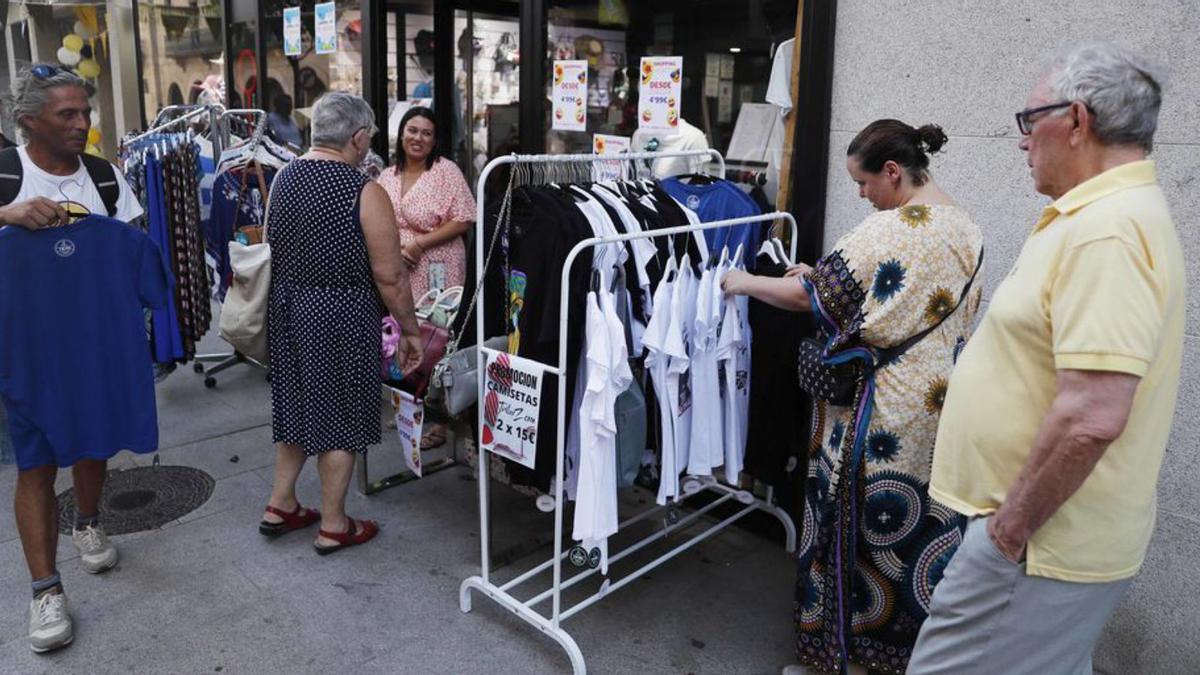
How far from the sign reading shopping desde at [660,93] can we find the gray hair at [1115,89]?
2717 millimetres

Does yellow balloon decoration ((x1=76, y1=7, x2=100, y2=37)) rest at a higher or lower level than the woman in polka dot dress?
higher

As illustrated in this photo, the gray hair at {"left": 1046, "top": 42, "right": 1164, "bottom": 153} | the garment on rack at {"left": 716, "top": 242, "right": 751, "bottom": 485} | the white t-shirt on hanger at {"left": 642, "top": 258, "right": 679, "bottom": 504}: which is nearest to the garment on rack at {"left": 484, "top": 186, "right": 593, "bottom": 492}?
the white t-shirt on hanger at {"left": 642, "top": 258, "right": 679, "bottom": 504}

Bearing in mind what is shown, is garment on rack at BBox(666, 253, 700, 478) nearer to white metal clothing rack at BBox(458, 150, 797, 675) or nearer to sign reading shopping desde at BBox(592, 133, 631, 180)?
white metal clothing rack at BBox(458, 150, 797, 675)

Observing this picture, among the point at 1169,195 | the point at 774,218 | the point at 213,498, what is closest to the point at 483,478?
the point at 774,218

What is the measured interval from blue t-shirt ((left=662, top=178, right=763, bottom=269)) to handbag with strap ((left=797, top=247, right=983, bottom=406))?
758mm

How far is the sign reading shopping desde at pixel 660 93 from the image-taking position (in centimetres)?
430

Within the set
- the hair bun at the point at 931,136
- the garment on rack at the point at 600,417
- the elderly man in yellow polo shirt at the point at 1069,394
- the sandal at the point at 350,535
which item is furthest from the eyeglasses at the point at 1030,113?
the sandal at the point at 350,535

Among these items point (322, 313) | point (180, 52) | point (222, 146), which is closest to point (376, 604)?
point (322, 313)

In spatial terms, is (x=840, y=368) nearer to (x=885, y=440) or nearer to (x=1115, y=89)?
(x=885, y=440)

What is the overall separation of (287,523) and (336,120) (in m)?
1.80

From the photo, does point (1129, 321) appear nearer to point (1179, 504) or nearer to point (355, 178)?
point (1179, 504)

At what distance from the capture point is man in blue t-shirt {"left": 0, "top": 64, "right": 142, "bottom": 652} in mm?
2971

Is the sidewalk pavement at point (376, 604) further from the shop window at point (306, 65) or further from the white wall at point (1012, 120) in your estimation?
the shop window at point (306, 65)

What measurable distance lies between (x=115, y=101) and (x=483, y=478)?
382 inches
